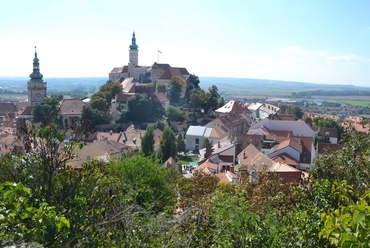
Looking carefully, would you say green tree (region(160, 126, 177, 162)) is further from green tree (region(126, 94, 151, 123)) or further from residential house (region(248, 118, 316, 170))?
green tree (region(126, 94, 151, 123))

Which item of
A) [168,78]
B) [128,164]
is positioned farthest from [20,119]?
[128,164]

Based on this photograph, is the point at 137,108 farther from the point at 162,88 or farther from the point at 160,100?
the point at 162,88

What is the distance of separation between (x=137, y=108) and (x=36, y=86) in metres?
15.1

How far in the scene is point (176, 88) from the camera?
54.4m

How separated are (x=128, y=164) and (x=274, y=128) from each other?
98.2ft

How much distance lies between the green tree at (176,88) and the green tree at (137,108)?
23.6ft

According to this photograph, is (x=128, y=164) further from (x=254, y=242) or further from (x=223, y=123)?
(x=223, y=123)

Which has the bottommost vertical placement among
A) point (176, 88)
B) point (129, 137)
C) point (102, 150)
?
point (129, 137)

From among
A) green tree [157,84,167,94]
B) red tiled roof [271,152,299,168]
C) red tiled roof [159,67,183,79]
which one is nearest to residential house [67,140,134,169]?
red tiled roof [271,152,299,168]

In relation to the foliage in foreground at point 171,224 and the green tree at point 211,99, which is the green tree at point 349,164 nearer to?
the foliage in foreground at point 171,224

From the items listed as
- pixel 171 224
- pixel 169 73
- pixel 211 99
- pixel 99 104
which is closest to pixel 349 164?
pixel 171 224

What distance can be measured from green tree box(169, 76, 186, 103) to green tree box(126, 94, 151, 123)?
721cm

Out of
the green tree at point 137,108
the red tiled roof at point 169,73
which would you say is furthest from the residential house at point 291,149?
the red tiled roof at point 169,73

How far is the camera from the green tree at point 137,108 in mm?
47344
